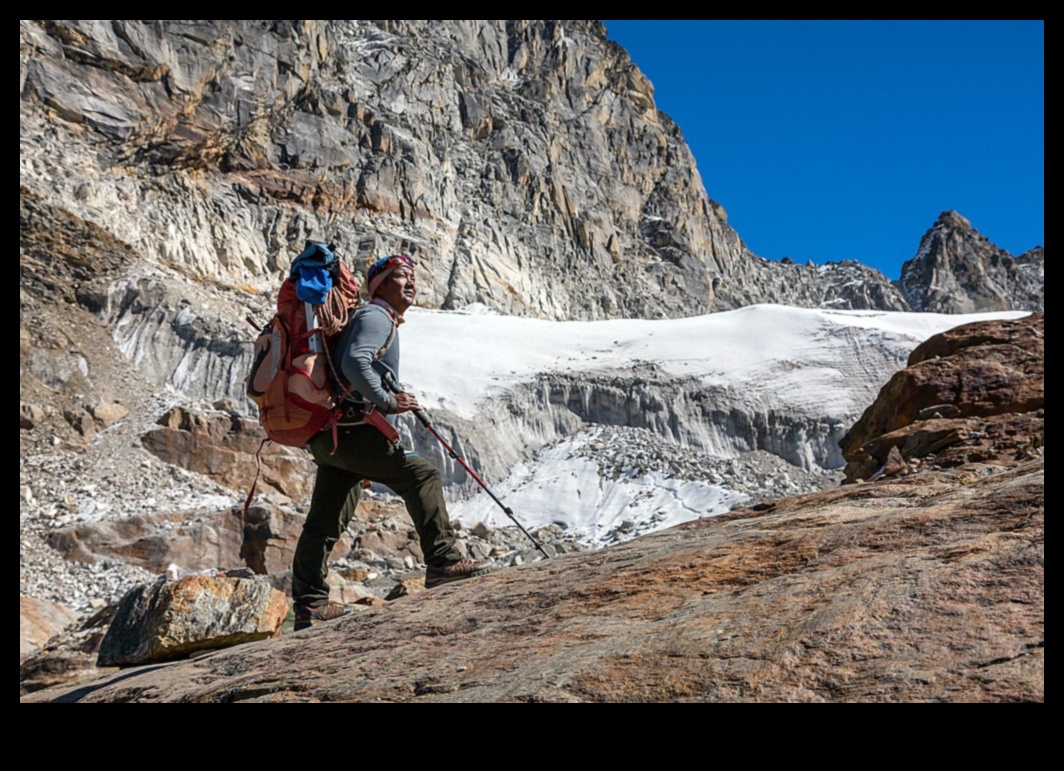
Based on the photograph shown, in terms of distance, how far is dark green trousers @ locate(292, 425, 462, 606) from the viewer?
15.5 feet

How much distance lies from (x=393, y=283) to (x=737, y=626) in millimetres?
2867

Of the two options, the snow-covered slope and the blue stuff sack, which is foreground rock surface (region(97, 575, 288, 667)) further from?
the snow-covered slope

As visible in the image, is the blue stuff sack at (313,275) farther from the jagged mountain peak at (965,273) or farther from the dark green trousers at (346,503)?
the jagged mountain peak at (965,273)

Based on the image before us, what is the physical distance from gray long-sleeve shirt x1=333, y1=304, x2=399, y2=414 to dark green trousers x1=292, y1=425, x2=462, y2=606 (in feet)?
1.07

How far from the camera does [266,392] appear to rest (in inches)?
179

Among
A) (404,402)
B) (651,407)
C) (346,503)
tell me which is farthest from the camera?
(651,407)

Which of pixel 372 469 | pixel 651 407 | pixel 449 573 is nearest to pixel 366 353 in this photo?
pixel 372 469

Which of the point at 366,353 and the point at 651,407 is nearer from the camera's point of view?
the point at 366,353

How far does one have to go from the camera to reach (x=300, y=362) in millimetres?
4504

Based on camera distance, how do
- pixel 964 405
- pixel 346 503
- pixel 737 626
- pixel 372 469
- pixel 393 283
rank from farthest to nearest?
pixel 964 405 < pixel 346 503 < pixel 393 283 < pixel 372 469 < pixel 737 626

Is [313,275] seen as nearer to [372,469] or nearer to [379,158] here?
[372,469]

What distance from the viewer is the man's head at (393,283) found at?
488 cm

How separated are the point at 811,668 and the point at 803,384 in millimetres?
22118
